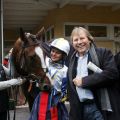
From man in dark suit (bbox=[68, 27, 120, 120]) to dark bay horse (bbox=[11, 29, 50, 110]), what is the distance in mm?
722

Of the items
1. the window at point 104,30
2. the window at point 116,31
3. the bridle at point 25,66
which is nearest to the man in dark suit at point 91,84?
the bridle at point 25,66

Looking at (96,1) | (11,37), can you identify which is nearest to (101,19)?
(96,1)

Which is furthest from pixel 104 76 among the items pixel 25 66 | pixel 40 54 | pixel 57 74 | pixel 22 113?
pixel 22 113

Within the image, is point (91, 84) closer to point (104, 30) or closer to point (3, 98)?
point (3, 98)

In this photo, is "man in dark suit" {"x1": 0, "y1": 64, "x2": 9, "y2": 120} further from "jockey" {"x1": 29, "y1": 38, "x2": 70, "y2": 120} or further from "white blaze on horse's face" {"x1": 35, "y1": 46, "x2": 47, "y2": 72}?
"jockey" {"x1": 29, "y1": 38, "x2": 70, "y2": 120}

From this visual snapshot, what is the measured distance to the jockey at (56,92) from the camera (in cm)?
355

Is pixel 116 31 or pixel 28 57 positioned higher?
pixel 116 31

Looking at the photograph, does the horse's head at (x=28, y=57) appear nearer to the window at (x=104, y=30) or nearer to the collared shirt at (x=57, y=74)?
the collared shirt at (x=57, y=74)

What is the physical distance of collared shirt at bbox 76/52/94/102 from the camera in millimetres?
3096

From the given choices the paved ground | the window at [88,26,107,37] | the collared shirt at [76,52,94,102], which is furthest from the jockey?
the window at [88,26,107,37]

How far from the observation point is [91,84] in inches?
119

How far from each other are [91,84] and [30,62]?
133 cm

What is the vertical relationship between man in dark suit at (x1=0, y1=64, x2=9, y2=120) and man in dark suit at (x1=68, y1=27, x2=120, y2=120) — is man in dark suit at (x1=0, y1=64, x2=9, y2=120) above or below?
below

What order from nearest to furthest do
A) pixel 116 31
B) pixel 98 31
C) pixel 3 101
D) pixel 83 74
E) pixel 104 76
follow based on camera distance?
1. pixel 104 76
2. pixel 83 74
3. pixel 3 101
4. pixel 98 31
5. pixel 116 31
